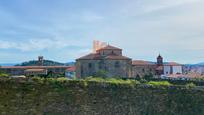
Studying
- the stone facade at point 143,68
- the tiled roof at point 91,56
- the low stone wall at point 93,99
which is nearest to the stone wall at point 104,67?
the tiled roof at point 91,56

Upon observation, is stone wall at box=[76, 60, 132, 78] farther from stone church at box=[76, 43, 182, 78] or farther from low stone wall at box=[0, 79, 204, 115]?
low stone wall at box=[0, 79, 204, 115]

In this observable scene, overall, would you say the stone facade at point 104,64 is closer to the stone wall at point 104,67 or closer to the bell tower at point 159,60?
the stone wall at point 104,67

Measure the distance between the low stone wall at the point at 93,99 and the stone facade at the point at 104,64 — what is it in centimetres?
4827

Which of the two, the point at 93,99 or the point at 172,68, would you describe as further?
the point at 172,68

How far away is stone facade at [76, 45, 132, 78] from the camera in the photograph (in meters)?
65.9

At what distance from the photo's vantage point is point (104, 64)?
2628 inches

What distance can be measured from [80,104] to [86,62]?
51831 mm

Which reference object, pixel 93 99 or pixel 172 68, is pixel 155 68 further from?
pixel 93 99


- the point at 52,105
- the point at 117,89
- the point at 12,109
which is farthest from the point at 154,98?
the point at 12,109

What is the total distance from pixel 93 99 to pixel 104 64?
169 ft

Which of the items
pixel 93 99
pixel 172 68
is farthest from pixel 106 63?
pixel 93 99

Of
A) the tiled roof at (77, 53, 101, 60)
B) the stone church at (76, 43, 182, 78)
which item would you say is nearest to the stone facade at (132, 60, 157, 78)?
the stone church at (76, 43, 182, 78)

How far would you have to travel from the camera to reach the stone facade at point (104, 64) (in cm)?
6588

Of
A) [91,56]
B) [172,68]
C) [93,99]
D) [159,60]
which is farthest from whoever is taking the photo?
[172,68]
